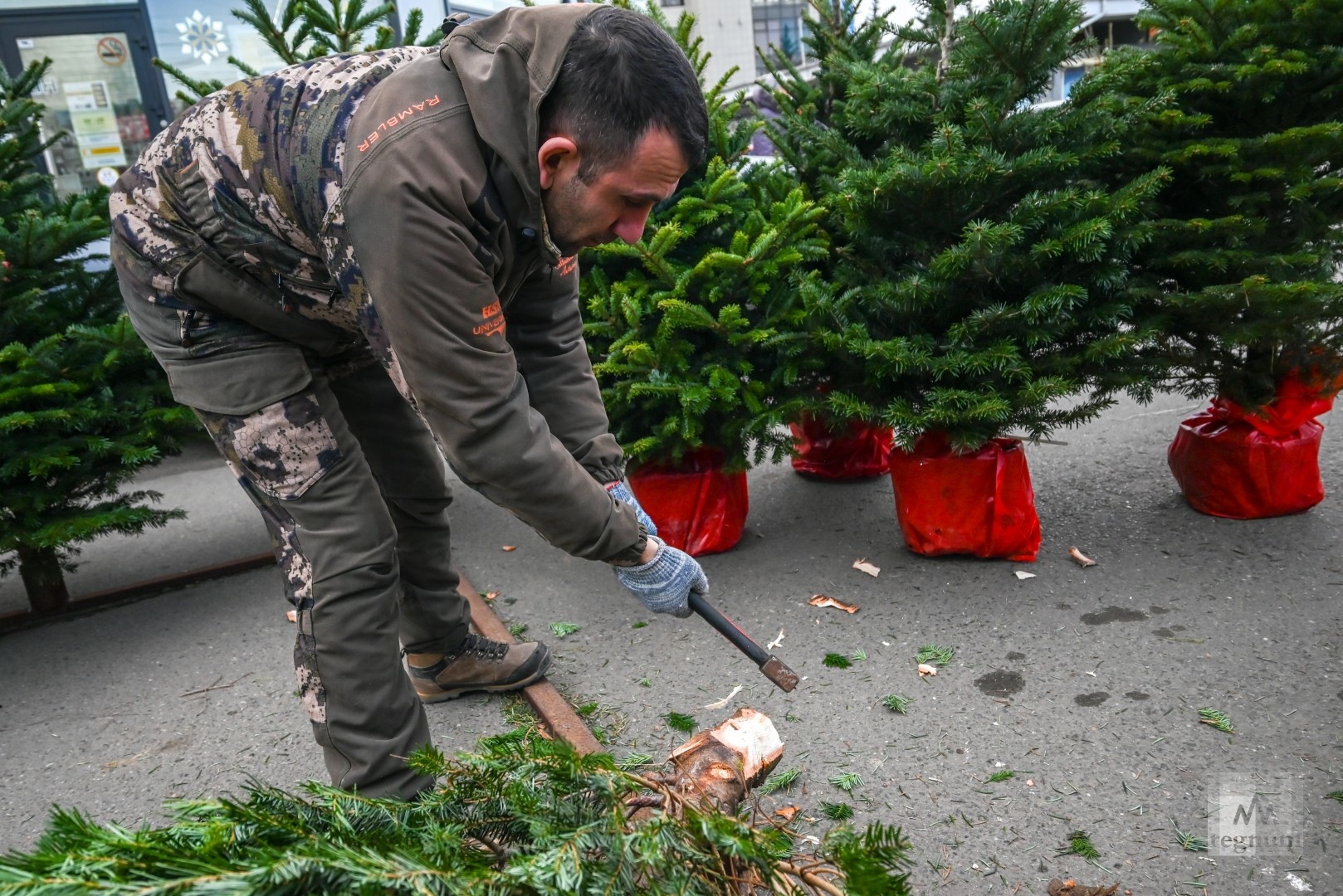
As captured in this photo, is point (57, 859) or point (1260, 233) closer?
point (57, 859)

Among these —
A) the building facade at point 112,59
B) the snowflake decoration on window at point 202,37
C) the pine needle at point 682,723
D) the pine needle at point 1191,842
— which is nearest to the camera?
the pine needle at point 1191,842

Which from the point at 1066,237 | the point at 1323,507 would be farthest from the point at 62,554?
the point at 1323,507

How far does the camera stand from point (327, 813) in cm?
162

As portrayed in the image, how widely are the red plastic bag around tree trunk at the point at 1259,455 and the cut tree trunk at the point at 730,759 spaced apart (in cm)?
258

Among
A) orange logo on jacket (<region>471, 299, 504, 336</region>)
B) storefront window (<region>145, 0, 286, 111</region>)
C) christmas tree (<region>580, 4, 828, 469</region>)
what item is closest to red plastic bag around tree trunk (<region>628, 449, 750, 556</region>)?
christmas tree (<region>580, 4, 828, 469</region>)

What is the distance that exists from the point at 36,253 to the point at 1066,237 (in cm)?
376

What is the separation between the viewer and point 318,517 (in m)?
2.24

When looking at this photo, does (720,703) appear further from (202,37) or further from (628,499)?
(202,37)

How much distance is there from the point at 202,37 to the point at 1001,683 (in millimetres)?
8498

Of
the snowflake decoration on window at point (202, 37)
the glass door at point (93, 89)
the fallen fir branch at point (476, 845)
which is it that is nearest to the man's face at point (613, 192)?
the fallen fir branch at point (476, 845)

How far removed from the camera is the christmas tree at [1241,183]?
332 centimetres

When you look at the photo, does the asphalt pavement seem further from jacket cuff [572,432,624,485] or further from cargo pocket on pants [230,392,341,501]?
cargo pocket on pants [230,392,341,501]

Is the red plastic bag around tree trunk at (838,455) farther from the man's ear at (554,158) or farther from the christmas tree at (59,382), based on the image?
the man's ear at (554,158)

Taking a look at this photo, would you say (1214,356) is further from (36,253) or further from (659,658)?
(36,253)
